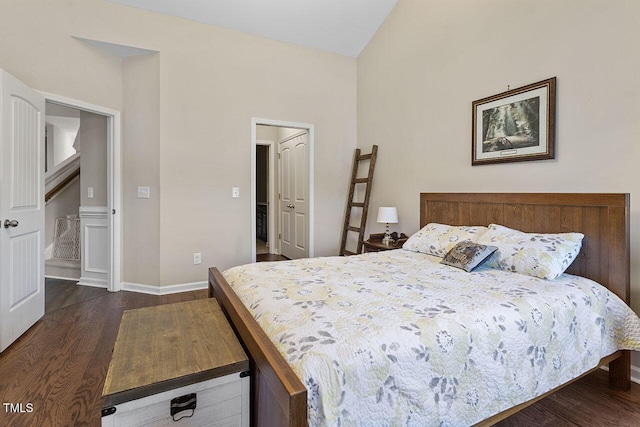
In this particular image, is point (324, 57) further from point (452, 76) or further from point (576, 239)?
point (576, 239)

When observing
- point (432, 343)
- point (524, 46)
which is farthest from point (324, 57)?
point (432, 343)

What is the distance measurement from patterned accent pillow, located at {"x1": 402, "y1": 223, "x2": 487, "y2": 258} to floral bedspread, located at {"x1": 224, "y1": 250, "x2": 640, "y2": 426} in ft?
1.58

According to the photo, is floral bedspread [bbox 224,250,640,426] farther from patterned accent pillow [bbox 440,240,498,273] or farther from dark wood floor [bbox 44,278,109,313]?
dark wood floor [bbox 44,278,109,313]

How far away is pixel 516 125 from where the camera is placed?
2.43 meters

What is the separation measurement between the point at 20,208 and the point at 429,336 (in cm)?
299

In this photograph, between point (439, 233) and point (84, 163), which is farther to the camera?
point (84, 163)

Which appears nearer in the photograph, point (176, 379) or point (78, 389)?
point (176, 379)

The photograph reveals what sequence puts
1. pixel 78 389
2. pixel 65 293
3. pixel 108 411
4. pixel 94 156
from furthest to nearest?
pixel 94 156 < pixel 65 293 < pixel 78 389 < pixel 108 411

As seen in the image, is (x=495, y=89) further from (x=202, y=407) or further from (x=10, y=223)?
(x=10, y=223)

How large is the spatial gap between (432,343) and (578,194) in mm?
1622

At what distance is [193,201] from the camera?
3523mm

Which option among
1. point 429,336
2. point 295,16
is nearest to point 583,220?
point 429,336

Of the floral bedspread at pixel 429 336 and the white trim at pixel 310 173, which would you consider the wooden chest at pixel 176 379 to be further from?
the white trim at pixel 310 173

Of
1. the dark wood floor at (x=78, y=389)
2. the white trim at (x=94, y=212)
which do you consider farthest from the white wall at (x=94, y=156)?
the dark wood floor at (x=78, y=389)
